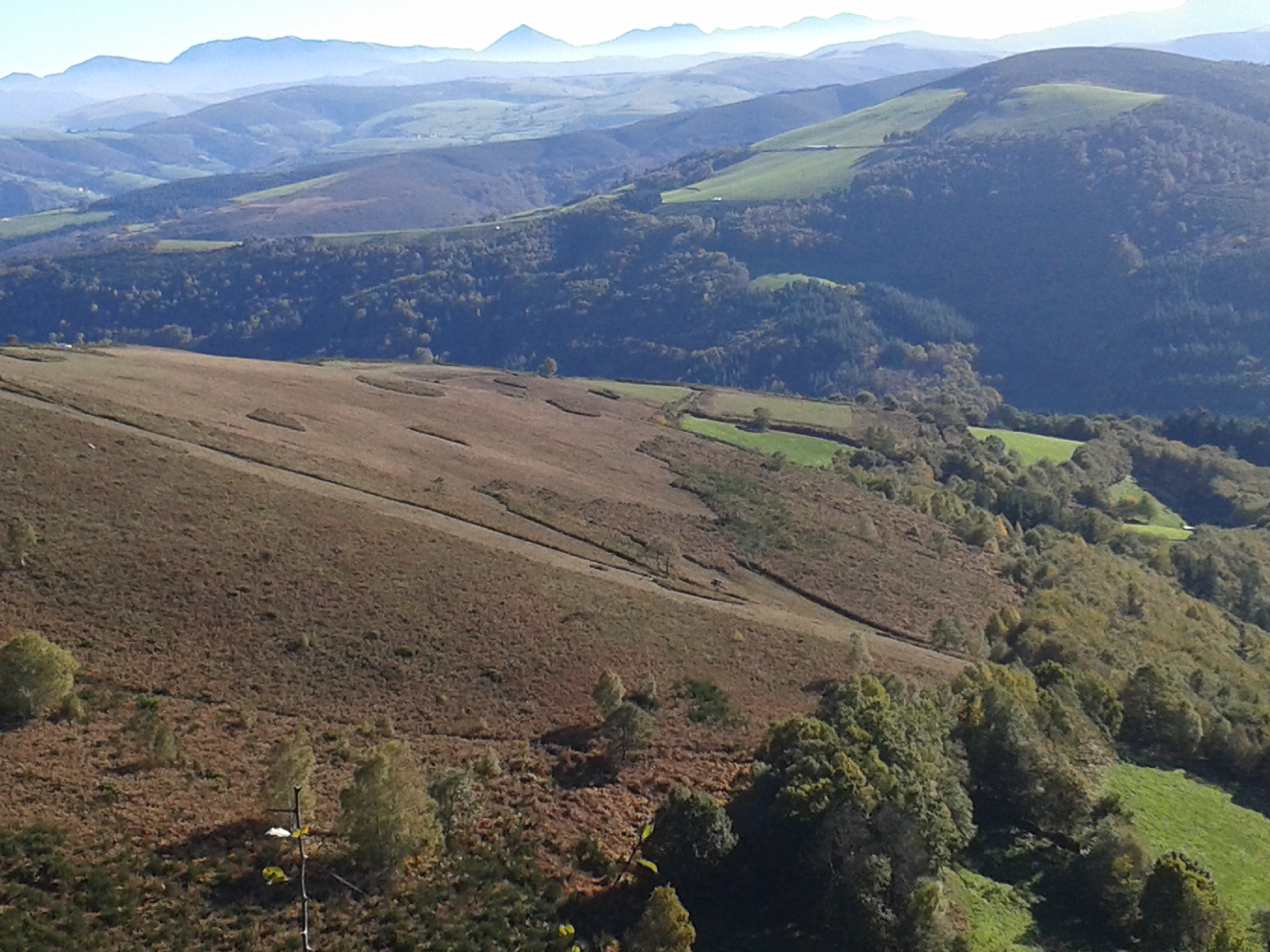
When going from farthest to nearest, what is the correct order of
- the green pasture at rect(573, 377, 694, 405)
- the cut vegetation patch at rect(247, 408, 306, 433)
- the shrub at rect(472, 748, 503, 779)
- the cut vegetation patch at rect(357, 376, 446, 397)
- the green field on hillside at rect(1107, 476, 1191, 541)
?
the green pasture at rect(573, 377, 694, 405)
the green field on hillside at rect(1107, 476, 1191, 541)
the cut vegetation patch at rect(357, 376, 446, 397)
the cut vegetation patch at rect(247, 408, 306, 433)
the shrub at rect(472, 748, 503, 779)

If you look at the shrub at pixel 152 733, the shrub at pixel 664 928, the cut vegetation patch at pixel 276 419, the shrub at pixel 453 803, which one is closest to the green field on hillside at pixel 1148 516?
the cut vegetation patch at pixel 276 419

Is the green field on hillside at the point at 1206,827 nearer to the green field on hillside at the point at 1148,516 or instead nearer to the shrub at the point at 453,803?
the shrub at the point at 453,803

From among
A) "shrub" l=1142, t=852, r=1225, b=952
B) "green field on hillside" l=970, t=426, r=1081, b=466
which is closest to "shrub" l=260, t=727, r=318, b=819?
"shrub" l=1142, t=852, r=1225, b=952

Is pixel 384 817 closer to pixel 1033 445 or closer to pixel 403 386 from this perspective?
pixel 403 386

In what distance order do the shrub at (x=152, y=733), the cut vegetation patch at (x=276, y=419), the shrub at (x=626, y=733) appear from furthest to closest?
the cut vegetation patch at (x=276, y=419) → the shrub at (x=626, y=733) → the shrub at (x=152, y=733)

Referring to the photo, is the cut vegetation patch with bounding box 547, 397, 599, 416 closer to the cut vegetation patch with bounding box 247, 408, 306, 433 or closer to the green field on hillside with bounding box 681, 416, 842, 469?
the green field on hillside with bounding box 681, 416, 842, 469

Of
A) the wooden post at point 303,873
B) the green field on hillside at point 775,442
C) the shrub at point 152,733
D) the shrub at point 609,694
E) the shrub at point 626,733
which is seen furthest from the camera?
the green field on hillside at point 775,442

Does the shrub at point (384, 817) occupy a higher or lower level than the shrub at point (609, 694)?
higher
